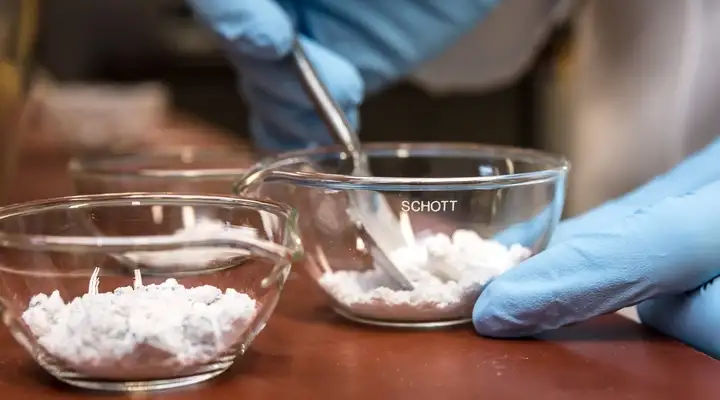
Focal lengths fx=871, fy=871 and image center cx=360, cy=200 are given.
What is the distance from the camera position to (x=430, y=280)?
19.5 inches

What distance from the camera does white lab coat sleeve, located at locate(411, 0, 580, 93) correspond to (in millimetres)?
1112

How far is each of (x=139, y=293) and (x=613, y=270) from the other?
0.24 metres

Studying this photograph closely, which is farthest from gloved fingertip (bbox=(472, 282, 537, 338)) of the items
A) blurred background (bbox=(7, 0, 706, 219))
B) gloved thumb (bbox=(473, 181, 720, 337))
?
blurred background (bbox=(7, 0, 706, 219))

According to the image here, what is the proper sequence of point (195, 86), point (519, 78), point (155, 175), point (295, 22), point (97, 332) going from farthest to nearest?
1. point (195, 86)
2. point (519, 78)
3. point (295, 22)
4. point (155, 175)
5. point (97, 332)

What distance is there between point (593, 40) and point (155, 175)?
801mm

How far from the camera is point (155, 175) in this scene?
649 millimetres

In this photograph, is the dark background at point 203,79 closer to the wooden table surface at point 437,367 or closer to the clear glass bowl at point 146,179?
the clear glass bowl at point 146,179

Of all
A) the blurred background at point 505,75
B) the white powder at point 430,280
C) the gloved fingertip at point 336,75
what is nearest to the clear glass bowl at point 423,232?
the white powder at point 430,280

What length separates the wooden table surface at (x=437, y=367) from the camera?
0.38m

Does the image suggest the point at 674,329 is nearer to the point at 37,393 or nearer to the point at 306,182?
the point at 306,182

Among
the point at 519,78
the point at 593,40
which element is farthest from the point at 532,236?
the point at 519,78

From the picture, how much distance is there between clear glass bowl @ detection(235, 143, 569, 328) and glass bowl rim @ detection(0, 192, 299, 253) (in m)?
0.05

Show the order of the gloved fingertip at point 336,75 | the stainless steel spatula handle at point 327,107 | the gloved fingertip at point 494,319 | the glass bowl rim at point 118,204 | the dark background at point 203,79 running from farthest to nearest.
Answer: the dark background at point 203,79
the gloved fingertip at point 336,75
the stainless steel spatula handle at point 327,107
the gloved fingertip at point 494,319
the glass bowl rim at point 118,204

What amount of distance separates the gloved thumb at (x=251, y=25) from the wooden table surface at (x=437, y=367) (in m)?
0.24
